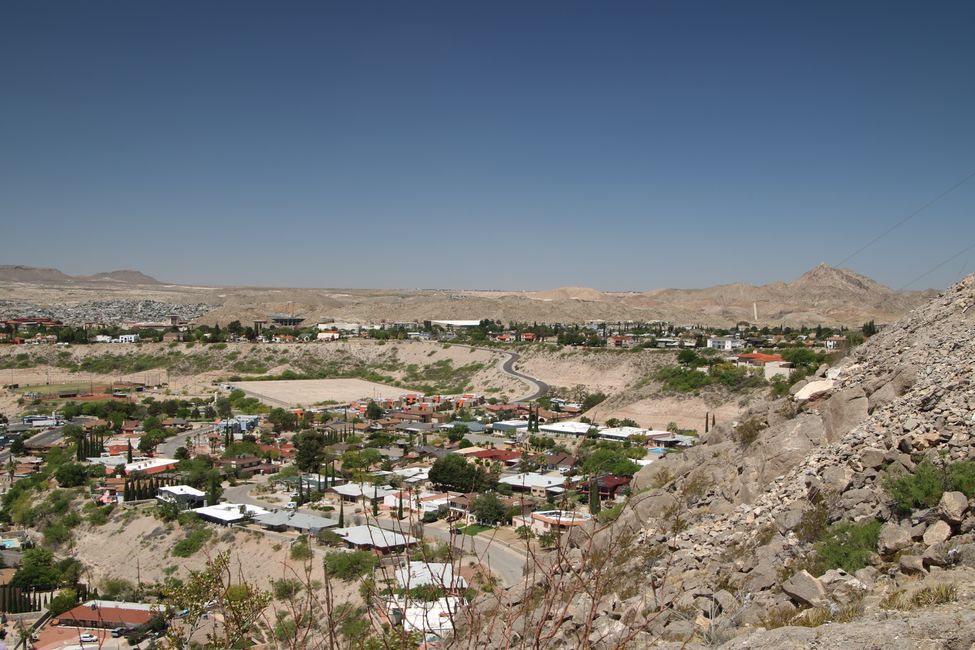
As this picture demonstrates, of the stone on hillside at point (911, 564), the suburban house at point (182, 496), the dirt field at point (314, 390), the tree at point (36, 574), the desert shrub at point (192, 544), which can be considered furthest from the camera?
the dirt field at point (314, 390)

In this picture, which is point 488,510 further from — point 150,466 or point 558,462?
point 150,466

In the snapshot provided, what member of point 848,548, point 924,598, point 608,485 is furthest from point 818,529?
point 608,485

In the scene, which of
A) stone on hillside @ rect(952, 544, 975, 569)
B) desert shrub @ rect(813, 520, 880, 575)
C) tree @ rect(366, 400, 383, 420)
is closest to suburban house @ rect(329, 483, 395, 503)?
tree @ rect(366, 400, 383, 420)

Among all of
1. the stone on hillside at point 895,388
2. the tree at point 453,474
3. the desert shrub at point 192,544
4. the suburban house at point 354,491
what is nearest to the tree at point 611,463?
the tree at point 453,474

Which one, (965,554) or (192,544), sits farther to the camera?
(192,544)

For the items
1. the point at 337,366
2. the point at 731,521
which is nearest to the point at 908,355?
the point at 731,521

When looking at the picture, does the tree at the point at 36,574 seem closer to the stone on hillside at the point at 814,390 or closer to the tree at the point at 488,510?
the tree at the point at 488,510
